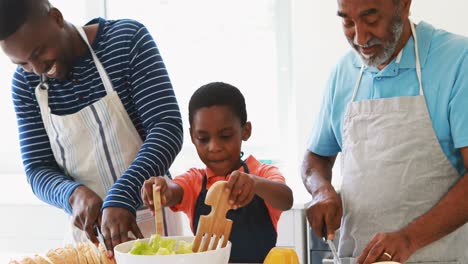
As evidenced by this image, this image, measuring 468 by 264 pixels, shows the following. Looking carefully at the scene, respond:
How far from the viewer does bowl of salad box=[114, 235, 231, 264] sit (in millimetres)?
956

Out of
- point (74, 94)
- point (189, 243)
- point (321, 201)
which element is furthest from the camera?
point (74, 94)

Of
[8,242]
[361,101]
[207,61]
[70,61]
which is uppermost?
[70,61]

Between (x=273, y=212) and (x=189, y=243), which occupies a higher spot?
(x=189, y=243)

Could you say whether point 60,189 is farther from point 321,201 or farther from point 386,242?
point 386,242

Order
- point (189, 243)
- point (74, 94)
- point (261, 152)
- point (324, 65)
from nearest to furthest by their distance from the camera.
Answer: point (189, 243)
point (74, 94)
point (324, 65)
point (261, 152)

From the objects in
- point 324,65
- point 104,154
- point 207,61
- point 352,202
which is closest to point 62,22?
point 104,154

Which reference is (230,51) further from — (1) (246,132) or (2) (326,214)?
(2) (326,214)

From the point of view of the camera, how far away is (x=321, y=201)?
141 cm

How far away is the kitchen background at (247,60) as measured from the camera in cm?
271

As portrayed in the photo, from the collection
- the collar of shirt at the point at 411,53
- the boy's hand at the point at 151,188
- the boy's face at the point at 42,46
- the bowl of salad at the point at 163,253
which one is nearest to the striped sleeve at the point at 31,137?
the boy's face at the point at 42,46

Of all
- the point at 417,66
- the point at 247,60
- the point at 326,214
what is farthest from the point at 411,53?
the point at 247,60

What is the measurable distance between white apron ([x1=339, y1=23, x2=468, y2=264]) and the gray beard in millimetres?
55

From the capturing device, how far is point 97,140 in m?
1.55

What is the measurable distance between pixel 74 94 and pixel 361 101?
2.14ft
